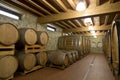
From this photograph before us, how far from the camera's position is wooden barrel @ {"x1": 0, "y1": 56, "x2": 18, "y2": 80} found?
2682 mm

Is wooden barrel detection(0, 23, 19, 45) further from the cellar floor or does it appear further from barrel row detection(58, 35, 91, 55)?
barrel row detection(58, 35, 91, 55)

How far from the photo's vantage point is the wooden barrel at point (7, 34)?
8.73ft

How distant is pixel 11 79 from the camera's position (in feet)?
10.1

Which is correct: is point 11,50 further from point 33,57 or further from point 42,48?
point 42,48

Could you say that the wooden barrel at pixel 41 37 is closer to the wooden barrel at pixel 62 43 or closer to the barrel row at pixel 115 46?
the barrel row at pixel 115 46

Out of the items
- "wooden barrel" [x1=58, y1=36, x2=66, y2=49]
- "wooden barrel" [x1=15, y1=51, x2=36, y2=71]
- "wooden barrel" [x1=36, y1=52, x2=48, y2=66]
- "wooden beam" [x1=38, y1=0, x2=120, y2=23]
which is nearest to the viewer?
"wooden barrel" [x1=15, y1=51, x2=36, y2=71]

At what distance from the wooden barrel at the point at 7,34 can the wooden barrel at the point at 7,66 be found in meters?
0.43

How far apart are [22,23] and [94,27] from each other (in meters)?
5.71

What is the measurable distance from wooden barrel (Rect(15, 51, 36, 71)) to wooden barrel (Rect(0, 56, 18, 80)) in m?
0.37

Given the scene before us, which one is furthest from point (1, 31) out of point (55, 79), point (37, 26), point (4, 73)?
point (37, 26)

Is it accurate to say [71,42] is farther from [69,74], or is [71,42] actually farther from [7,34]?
[7,34]

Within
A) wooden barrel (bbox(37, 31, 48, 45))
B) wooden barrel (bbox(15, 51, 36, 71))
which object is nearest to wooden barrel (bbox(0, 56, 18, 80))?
wooden barrel (bbox(15, 51, 36, 71))

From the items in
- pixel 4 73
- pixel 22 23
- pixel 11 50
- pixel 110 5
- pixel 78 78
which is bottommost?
pixel 78 78

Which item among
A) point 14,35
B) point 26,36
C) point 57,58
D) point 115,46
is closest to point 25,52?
point 26,36
